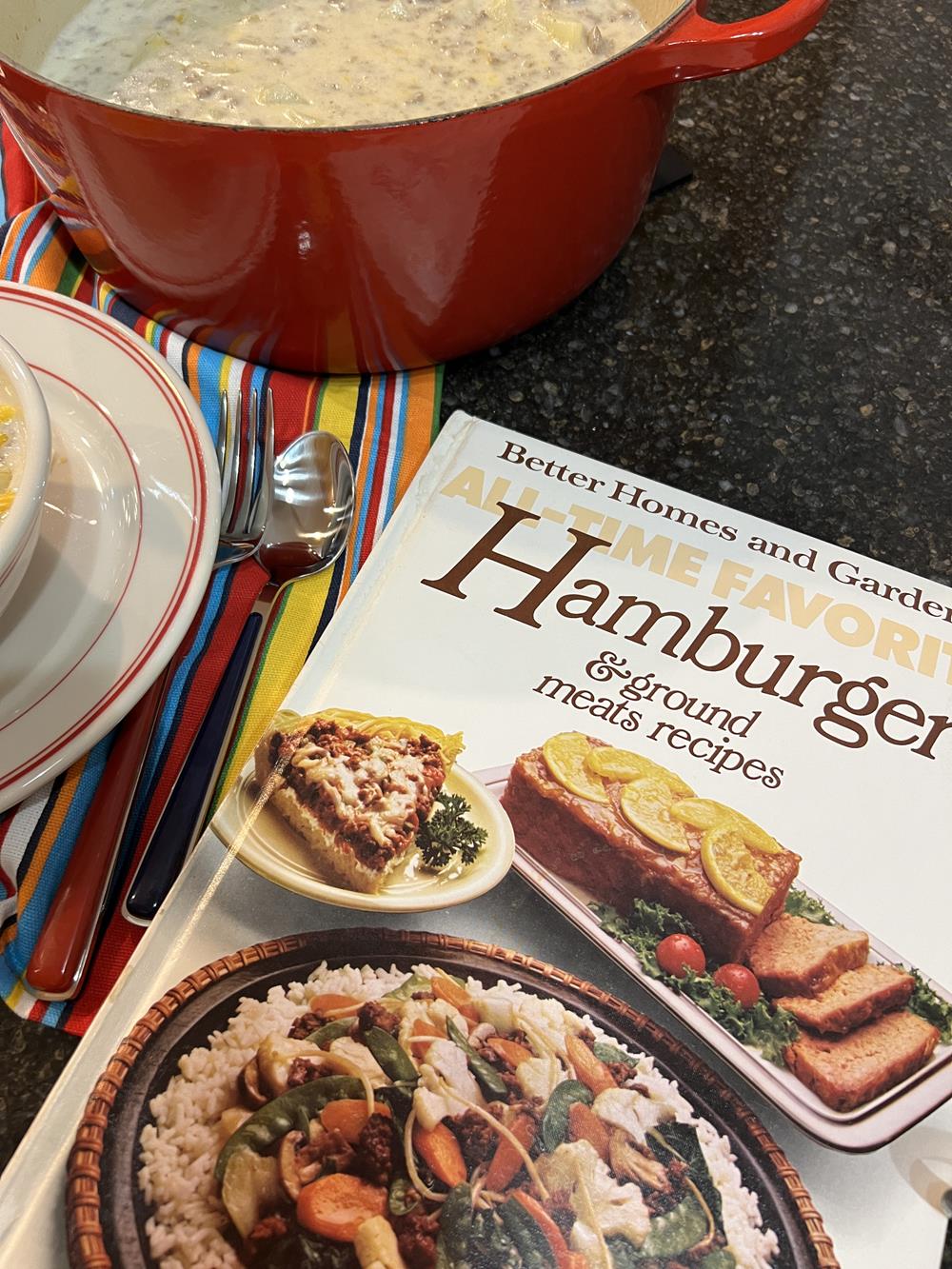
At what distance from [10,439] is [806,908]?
1.30 feet

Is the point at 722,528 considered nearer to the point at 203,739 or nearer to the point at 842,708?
the point at 842,708

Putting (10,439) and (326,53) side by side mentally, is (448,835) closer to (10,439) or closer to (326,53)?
(10,439)

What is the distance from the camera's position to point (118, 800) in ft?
1.55

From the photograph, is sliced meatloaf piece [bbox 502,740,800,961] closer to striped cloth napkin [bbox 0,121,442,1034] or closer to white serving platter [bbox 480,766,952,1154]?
white serving platter [bbox 480,766,952,1154]

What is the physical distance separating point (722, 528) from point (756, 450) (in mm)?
78

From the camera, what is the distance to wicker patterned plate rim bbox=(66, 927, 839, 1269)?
1.24ft

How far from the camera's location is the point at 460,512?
1.92ft

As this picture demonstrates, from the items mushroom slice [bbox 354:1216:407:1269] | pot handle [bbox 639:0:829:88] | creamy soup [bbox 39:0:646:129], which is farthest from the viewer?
creamy soup [bbox 39:0:646:129]

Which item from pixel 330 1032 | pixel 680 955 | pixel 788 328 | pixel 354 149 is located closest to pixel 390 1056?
pixel 330 1032

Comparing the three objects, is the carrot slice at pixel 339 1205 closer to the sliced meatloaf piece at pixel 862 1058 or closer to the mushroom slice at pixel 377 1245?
the mushroom slice at pixel 377 1245

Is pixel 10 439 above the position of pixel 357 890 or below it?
above

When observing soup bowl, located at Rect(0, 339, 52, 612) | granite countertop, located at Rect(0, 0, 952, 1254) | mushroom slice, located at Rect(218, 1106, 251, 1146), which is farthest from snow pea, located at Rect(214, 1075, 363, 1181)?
granite countertop, located at Rect(0, 0, 952, 1254)

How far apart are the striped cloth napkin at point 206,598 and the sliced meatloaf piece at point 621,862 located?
0.14 m

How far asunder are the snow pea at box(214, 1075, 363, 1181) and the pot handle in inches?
18.1
